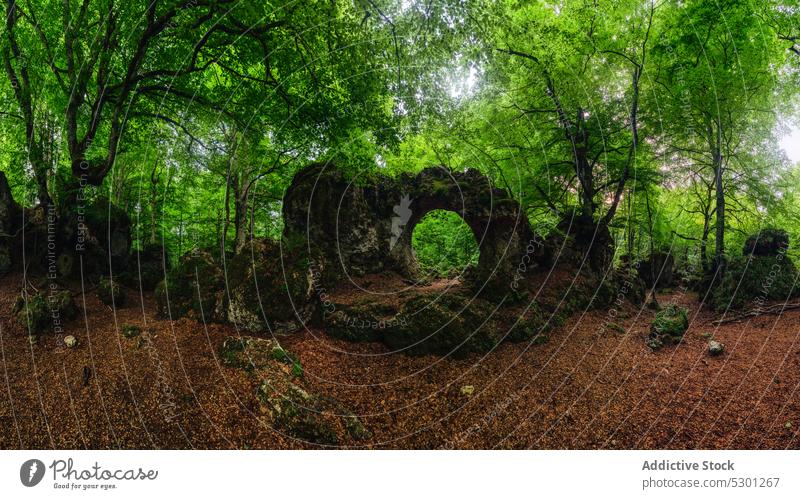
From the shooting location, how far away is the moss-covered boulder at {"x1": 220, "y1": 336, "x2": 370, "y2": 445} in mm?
4648

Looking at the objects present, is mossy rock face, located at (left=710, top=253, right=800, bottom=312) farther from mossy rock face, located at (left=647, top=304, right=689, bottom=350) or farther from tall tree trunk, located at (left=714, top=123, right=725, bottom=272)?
mossy rock face, located at (left=647, top=304, right=689, bottom=350)

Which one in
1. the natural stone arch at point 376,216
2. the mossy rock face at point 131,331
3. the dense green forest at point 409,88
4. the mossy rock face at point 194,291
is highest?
the dense green forest at point 409,88

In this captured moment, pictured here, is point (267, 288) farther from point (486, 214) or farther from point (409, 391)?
point (486, 214)

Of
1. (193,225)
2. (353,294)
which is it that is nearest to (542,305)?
(353,294)

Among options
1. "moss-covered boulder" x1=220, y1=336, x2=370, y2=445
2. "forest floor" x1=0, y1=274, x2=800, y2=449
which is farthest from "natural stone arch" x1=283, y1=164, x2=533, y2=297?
"moss-covered boulder" x1=220, y1=336, x2=370, y2=445

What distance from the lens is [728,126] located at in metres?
9.36

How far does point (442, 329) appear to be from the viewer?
7711mm

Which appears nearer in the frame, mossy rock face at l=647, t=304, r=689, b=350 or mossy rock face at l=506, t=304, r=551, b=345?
mossy rock face at l=647, t=304, r=689, b=350

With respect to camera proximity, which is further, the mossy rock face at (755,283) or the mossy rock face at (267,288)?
the mossy rock face at (755,283)

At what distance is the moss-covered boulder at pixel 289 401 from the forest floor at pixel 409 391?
0.59 ft

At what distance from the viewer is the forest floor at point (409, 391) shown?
14.4ft
